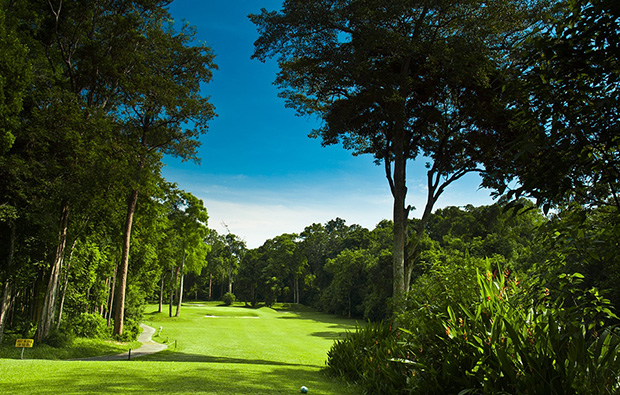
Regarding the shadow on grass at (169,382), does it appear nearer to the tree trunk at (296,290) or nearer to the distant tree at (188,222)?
the distant tree at (188,222)

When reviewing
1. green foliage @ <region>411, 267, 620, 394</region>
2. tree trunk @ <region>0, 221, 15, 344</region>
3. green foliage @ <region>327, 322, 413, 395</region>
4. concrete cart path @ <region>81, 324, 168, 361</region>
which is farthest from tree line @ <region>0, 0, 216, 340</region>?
green foliage @ <region>411, 267, 620, 394</region>

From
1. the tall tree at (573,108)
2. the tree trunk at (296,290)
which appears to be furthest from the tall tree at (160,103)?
the tree trunk at (296,290)

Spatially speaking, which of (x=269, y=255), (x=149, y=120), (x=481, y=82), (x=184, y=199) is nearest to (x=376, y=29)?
(x=481, y=82)

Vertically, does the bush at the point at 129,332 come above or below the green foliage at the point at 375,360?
below

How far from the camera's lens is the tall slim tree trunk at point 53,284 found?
13906mm

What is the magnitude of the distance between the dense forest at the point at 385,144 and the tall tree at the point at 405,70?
60 millimetres

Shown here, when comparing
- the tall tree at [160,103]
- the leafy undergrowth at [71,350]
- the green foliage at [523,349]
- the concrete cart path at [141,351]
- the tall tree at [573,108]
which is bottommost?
the concrete cart path at [141,351]

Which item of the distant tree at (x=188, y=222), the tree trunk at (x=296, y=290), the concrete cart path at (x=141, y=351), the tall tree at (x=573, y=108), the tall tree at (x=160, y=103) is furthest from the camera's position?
the tree trunk at (x=296, y=290)

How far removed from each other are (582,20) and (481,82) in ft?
30.5

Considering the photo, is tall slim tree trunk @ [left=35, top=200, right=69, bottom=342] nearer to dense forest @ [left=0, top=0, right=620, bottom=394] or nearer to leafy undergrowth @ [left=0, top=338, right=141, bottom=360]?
dense forest @ [left=0, top=0, right=620, bottom=394]

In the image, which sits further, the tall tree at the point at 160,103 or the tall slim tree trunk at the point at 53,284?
the tall tree at the point at 160,103

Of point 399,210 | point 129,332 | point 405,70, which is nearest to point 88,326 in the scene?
point 129,332

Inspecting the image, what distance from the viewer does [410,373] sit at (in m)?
5.77

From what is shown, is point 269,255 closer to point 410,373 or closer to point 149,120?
point 149,120
